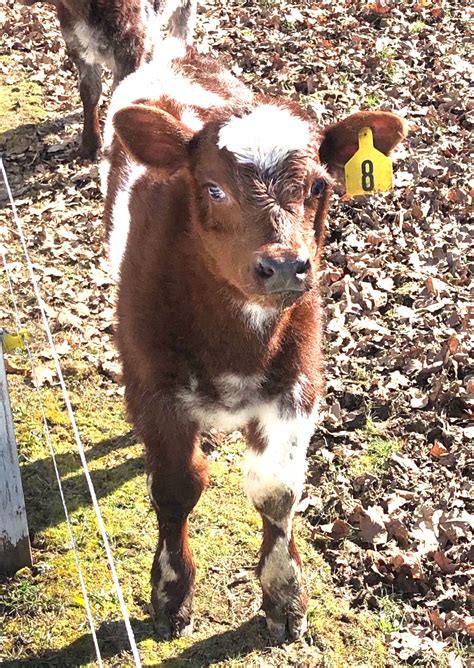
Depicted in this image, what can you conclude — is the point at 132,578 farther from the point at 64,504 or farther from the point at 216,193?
the point at 216,193

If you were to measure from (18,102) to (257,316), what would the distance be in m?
6.46

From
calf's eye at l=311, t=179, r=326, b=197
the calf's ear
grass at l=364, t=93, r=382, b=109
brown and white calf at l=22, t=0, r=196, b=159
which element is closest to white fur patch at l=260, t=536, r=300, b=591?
calf's eye at l=311, t=179, r=326, b=197

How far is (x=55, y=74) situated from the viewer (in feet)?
30.9

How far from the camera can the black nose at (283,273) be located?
9.41 ft

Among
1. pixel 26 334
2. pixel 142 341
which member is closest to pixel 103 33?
pixel 26 334

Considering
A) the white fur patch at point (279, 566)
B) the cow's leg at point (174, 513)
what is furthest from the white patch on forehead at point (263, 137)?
the white fur patch at point (279, 566)

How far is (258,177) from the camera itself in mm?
3133

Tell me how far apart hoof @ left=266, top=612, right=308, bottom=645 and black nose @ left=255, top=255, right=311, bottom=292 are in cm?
176

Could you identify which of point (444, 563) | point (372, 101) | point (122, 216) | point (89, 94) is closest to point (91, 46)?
point (89, 94)

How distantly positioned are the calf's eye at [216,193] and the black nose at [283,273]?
42 cm

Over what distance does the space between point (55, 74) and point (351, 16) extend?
3571 millimetres

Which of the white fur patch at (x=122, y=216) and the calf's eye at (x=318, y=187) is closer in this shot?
the calf's eye at (x=318, y=187)

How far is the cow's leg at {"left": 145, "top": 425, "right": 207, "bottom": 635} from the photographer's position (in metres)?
3.74

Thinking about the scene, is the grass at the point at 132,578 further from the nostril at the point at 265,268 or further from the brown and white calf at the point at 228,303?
the nostril at the point at 265,268
